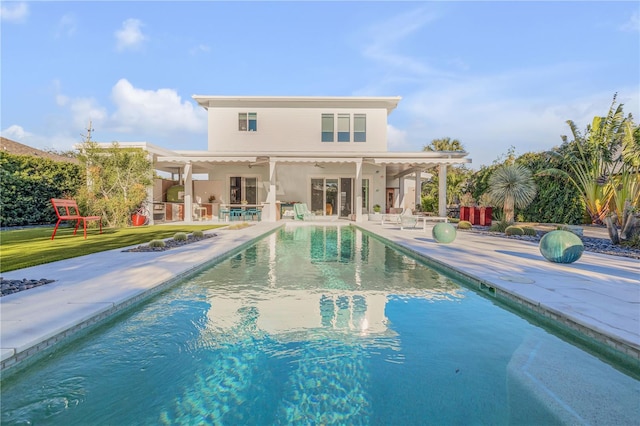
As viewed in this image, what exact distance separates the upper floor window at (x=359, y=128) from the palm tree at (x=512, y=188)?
8271 millimetres

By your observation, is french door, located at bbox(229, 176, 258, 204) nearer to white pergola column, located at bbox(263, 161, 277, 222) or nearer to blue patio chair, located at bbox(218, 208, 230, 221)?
blue patio chair, located at bbox(218, 208, 230, 221)

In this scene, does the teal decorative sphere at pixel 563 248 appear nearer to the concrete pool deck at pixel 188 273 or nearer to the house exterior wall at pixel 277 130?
the concrete pool deck at pixel 188 273

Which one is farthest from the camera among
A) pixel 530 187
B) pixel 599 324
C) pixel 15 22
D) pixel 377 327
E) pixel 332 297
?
pixel 530 187

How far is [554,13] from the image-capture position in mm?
13516

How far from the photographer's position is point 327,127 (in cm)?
2120

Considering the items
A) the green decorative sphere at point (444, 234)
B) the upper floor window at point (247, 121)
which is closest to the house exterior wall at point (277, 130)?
the upper floor window at point (247, 121)

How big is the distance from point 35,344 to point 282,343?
7.01ft

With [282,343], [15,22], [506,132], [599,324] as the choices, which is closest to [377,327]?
[282,343]

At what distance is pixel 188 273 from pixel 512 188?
1480 centimetres

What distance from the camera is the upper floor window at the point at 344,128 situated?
21141 millimetres

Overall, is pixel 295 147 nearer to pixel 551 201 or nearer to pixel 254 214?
pixel 254 214

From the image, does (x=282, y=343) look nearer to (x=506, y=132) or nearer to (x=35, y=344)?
(x=35, y=344)

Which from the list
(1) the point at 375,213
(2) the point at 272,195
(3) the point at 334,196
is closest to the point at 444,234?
(1) the point at 375,213

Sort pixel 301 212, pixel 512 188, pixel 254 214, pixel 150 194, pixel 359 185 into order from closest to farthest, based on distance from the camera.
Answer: pixel 512 188 < pixel 150 194 < pixel 359 185 < pixel 301 212 < pixel 254 214
